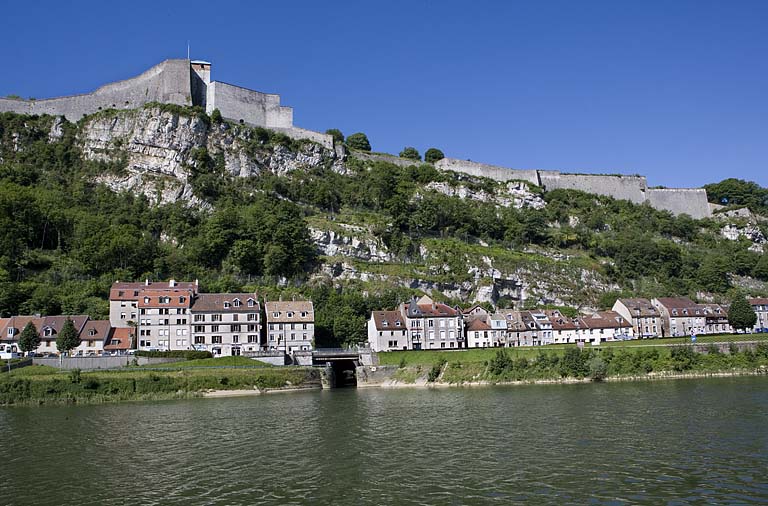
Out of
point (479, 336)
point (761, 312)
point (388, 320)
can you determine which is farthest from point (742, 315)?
point (388, 320)

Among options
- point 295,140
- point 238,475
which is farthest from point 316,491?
point 295,140

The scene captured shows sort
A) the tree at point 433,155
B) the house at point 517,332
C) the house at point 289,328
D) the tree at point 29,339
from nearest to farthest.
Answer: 1. the tree at point 29,339
2. the house at point 289,328
3. the house at point 517,332
4. the tree at point 433,155

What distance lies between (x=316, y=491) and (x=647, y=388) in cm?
3199

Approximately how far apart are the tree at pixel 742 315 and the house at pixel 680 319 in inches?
130

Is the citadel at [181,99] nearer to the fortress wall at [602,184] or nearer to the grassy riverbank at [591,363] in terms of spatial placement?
the fortress wall at [602,184]

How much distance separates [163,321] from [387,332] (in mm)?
22057

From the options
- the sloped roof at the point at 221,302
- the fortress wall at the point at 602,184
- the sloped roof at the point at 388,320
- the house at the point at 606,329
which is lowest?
the house at the point at 606,329

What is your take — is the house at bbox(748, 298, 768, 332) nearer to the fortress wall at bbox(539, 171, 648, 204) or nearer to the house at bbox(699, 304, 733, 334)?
the house at bbox(699, 304, 733, 334)

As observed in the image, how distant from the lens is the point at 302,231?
269 ft

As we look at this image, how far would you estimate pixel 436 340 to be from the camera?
69.8m

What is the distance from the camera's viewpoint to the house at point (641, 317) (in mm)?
73312

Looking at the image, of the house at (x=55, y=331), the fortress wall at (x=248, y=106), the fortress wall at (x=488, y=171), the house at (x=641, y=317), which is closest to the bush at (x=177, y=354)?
the house at (x=55, y=331)

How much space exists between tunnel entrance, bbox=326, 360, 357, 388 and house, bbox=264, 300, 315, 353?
135 inches

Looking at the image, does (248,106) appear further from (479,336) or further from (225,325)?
(479,336)
